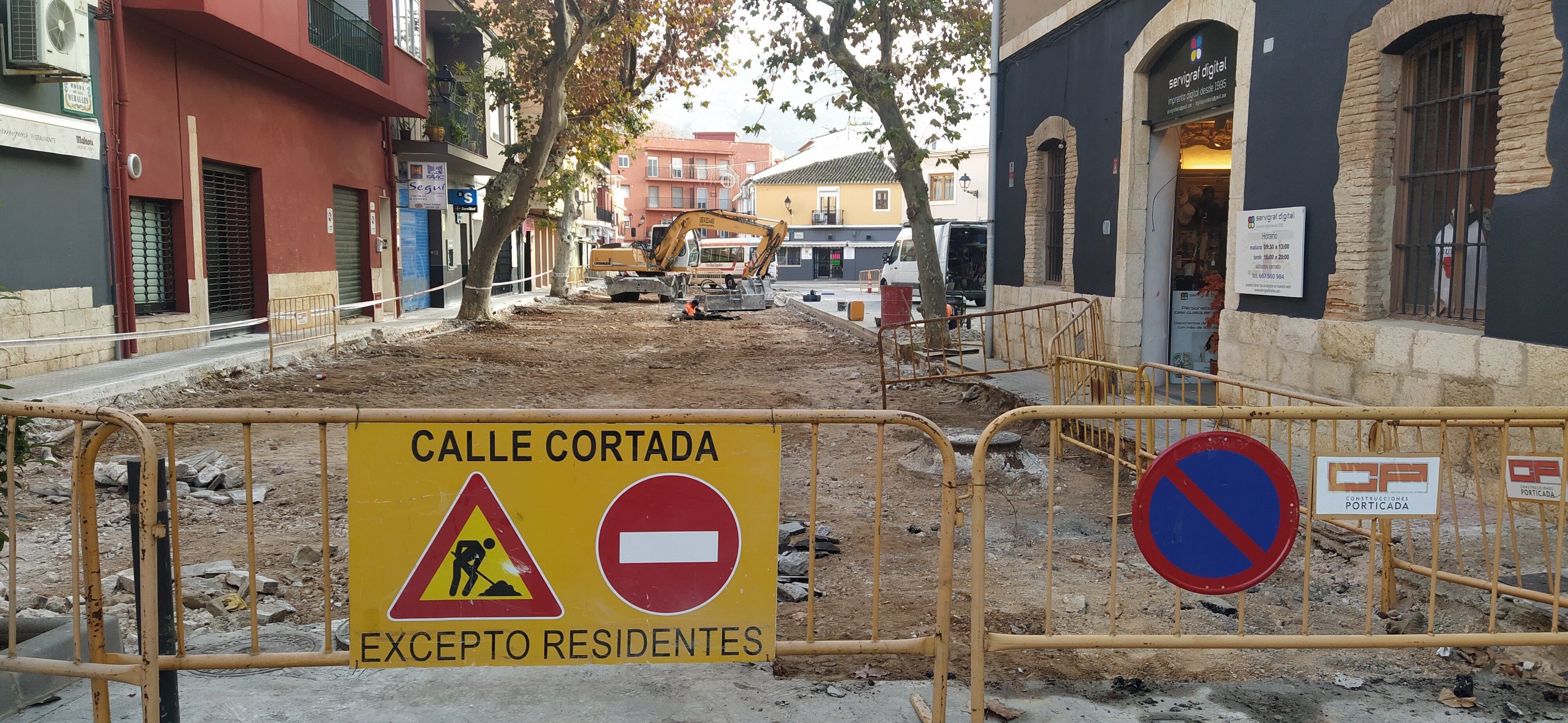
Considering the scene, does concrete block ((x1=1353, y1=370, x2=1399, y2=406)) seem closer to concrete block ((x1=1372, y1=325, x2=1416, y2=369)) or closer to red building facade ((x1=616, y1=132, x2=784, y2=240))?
concrete block ((x1=1372, y1=325, x2=1416, y2=369))

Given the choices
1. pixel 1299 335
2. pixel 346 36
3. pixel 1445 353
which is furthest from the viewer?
pixel 346 36

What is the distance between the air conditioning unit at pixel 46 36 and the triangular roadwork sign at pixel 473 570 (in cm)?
1088

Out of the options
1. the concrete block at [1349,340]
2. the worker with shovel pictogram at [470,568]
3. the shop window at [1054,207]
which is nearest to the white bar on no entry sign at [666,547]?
the worker with shovel pictogram at [470,568]

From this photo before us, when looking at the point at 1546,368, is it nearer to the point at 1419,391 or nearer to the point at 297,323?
the point at 1419,391

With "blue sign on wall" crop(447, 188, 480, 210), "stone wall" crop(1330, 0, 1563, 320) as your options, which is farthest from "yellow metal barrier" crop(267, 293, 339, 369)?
"stone wall" crop(1330, 0, 1563, 320)

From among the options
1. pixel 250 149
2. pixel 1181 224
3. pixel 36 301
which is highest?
pixel 250 149

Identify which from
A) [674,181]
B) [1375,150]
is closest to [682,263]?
[1375,150]

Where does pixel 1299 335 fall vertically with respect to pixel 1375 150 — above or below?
below

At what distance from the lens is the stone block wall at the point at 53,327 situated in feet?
37.2

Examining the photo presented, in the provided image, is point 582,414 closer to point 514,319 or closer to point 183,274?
point 183,274

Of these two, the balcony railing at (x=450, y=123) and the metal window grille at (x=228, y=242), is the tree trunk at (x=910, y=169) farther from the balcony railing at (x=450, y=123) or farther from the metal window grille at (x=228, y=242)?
the balcony railing at (x=450, y=123)

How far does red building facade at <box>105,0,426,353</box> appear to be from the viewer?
13820 mm

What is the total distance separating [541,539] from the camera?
3498 millimetres

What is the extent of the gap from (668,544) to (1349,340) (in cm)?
652
